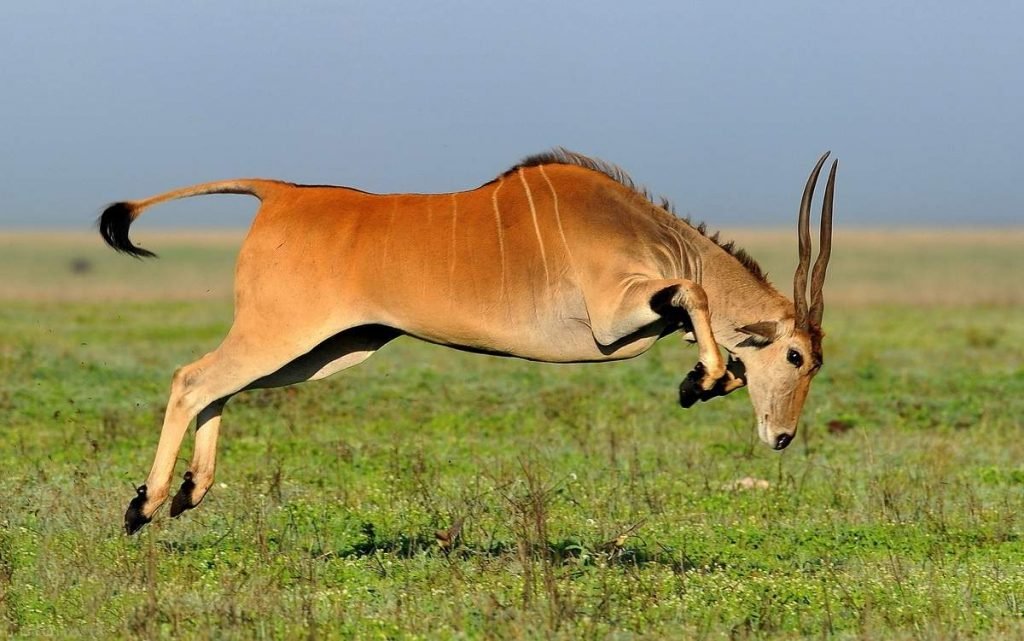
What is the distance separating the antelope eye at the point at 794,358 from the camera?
8.60 meters

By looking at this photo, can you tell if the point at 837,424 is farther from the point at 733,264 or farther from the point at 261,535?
the point at 261,535

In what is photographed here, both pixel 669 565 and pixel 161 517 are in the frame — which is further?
pixel 161 517

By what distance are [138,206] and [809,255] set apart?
400 centimetres

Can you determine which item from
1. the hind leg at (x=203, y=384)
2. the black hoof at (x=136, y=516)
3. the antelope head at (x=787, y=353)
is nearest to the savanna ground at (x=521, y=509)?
the black hoof at (x=136, y=516)

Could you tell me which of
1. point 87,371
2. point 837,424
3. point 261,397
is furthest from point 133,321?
point 837,424

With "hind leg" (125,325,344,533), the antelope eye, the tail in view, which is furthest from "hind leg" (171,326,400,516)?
the antelope eye

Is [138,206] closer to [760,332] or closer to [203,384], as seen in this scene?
[203,384]

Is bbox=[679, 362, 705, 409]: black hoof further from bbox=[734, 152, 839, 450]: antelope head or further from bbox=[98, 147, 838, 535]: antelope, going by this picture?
bbox=[734, 152, 839, 450]: antelope head

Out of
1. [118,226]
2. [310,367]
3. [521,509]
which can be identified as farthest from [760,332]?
[118,226]

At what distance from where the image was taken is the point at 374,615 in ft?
22.7

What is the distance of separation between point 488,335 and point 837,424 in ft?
24.1

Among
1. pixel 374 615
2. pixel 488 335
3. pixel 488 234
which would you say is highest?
pixel 488 234

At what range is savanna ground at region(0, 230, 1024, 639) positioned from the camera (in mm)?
6934

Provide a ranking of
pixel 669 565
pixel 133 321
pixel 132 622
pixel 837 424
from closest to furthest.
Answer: pixel 132 622, pixel 669 565, pixel 837 424, pixel 133 321
